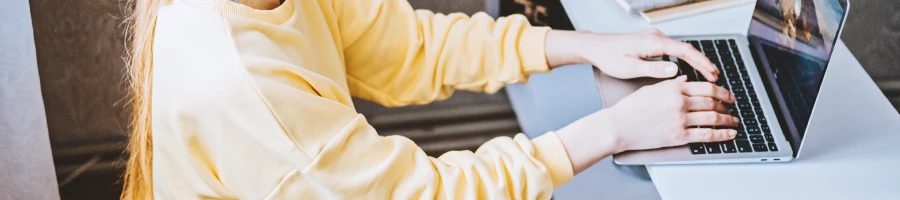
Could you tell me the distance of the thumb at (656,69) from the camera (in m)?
0.87

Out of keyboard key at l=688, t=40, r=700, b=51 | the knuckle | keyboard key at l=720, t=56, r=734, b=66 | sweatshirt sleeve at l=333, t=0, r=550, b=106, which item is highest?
keyboard key at l=688, t=40, r=700, b=51

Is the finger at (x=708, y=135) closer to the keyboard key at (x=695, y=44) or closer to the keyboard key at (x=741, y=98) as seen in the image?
the keyboard key at (x=741, y=98)

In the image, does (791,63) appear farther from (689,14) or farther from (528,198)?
(528,198)

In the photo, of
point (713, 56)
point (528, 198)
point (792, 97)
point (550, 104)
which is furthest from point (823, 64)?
point (550, 104)

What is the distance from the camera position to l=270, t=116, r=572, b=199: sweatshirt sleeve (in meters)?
0.65

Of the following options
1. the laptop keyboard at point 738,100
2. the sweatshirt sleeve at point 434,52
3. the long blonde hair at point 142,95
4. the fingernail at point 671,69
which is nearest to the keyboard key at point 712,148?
the laptop keyboard at point 738,100

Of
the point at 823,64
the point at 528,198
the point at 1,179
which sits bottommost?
the point at 1,179

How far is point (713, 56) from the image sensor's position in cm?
92

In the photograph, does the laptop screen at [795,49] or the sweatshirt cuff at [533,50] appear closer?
the laptop screen at [795,49]

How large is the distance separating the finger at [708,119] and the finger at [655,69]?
89mm

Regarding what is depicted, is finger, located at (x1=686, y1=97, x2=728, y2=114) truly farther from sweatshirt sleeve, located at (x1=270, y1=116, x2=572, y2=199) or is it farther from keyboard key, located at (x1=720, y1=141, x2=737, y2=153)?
sweatshirt sleeve, located at (x1=270, y1=116, x2=572, y2=199)

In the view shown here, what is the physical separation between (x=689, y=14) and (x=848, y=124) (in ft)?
0.82

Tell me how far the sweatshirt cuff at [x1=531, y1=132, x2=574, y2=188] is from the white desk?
86 millimetres

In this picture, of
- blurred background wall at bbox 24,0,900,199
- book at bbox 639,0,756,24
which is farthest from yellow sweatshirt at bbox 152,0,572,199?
blurred background wall at bbox 24,0,900,199
